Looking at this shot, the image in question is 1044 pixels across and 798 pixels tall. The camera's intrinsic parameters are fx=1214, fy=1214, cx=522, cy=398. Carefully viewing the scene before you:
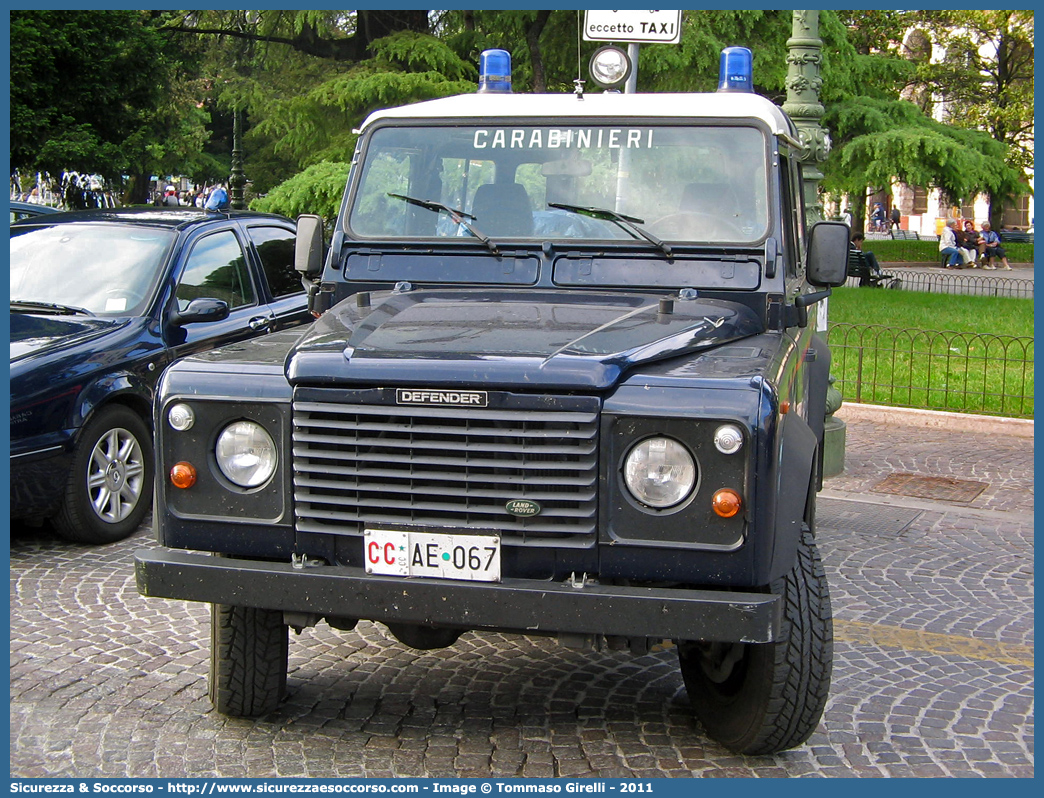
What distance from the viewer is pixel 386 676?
194 inches

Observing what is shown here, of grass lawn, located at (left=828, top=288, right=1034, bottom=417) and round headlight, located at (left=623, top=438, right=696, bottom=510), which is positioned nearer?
round headlight, located at (left=623, top=438, right=696, bottom=510)

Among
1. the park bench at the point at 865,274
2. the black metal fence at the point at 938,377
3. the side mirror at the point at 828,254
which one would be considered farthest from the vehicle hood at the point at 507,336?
the park bench at the point at 865,274

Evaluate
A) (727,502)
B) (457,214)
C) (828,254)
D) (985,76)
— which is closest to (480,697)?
(727,502)

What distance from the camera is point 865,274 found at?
992 inches

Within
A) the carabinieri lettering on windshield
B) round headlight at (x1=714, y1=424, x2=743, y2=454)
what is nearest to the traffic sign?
Result: the carabinieri lettering on windshield

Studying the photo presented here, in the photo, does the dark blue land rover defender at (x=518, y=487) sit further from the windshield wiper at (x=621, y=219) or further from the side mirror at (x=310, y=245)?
the side mirror at (x=310, y=245)

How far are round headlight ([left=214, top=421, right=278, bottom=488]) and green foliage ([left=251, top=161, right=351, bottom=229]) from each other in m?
11.6

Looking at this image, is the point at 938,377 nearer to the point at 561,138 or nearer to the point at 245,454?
the point at 561,138

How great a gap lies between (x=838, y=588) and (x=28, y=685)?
12.8ft

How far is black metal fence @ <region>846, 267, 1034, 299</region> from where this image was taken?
79.1ft

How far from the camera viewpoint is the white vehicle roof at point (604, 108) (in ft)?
16.6

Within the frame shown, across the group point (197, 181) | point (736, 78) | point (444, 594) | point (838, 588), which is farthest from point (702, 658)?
point (197, 181)

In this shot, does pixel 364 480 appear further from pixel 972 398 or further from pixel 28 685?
pixel 972 398

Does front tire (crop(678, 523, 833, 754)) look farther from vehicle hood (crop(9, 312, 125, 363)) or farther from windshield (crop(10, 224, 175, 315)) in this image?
windshield (crop(10, 224, 175, 315))
